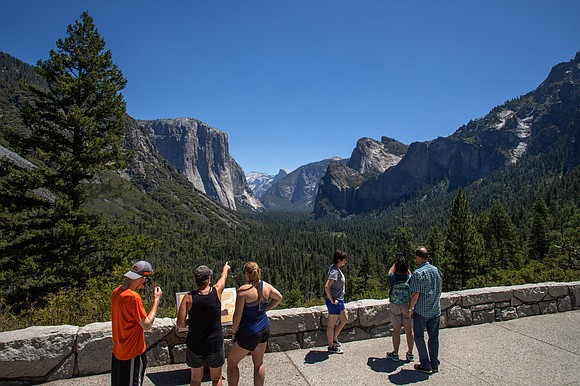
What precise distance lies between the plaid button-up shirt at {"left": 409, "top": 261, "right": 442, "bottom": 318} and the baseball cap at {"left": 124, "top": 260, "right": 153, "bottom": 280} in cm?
378

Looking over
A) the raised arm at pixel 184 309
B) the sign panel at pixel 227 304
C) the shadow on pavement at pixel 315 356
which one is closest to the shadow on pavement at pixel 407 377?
the shadow on pavement at pixel 315 356

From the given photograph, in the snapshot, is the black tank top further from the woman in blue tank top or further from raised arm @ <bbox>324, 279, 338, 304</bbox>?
raised arm @ <bbox>324, 279, 338, 304</bbox>

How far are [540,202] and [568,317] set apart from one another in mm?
50461

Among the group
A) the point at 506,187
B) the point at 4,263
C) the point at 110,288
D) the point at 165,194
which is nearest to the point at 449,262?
the point at 110,288

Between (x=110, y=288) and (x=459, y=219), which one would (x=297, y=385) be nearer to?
(x=110, y=288)

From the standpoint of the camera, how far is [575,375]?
4.81 metres

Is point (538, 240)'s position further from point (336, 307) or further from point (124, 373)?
point (124, 373)

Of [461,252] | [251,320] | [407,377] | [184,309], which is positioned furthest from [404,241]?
[184,309]

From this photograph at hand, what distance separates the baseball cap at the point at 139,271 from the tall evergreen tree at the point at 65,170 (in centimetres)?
826

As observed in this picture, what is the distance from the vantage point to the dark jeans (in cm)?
492

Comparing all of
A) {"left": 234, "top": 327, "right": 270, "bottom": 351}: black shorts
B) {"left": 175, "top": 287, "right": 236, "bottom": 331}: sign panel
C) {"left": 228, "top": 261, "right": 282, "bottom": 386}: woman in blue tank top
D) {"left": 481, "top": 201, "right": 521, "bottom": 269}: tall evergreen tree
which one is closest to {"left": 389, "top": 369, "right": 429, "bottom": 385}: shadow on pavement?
{"left": 228, "top": 261, "right": 282, "bottom": 386}: woman in blue tank top

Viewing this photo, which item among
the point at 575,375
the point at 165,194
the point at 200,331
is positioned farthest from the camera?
the point at 165,194

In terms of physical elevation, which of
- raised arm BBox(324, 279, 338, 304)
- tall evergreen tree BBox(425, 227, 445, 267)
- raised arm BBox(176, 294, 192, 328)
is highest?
raised arm BBox(176, 294, 192, 328)

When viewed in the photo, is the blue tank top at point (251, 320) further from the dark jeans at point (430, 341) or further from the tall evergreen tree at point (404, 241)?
the tall evergreen tree at point (404, 241)
